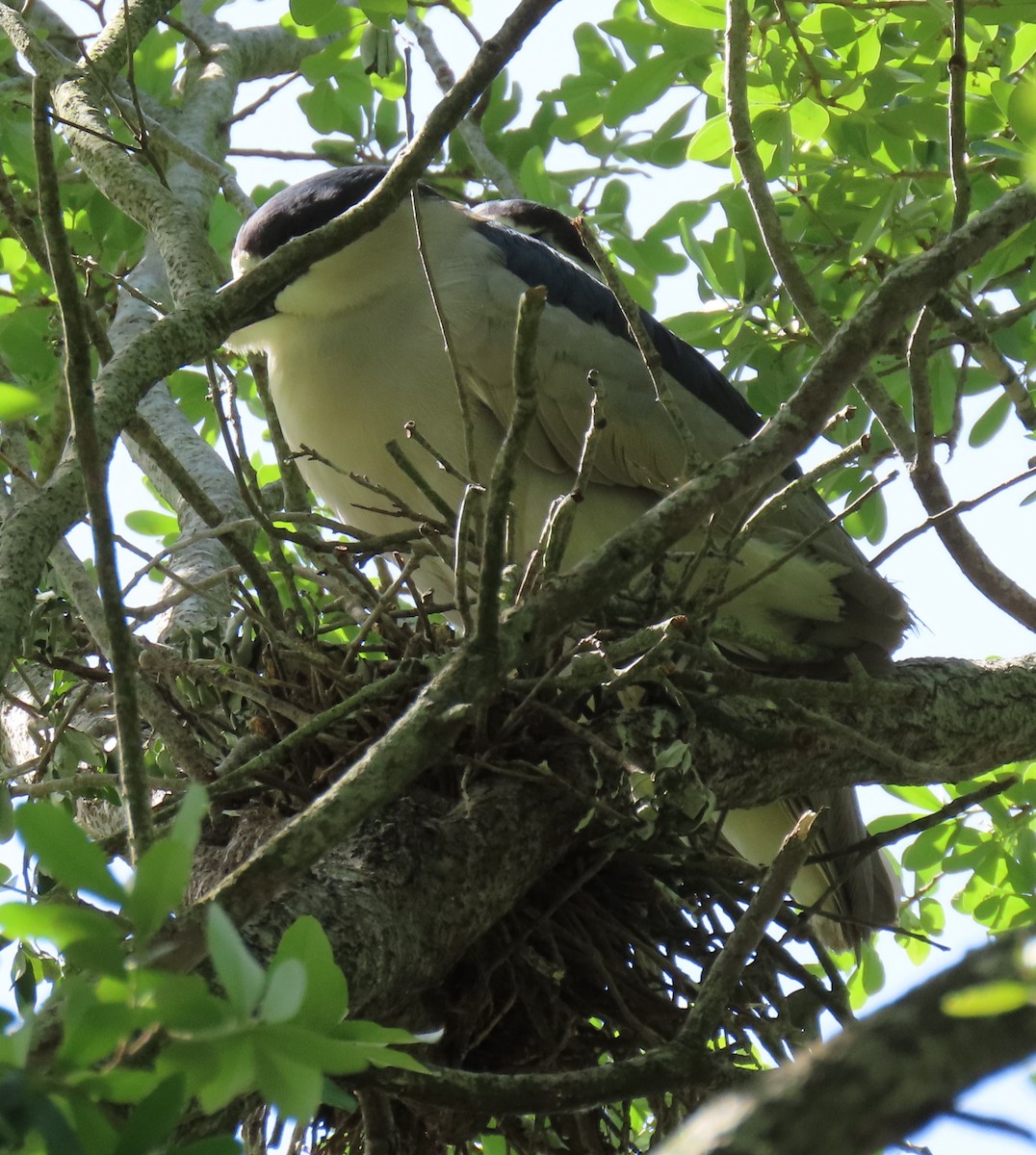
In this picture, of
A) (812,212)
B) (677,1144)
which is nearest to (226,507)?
(812,212)

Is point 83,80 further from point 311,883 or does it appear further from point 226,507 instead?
point 311,883

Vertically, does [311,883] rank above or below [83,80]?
below

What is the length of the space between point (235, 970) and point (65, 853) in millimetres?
122

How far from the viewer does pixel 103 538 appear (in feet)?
3.18

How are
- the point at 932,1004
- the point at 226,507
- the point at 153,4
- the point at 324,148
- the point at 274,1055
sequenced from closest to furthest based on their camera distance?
the point at 932,1004 < the point at 274,1055 < the point at 153,4 < the point at 226,507 < the point at 324,148

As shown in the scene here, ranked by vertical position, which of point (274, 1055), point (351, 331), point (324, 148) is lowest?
point (274, 1055)

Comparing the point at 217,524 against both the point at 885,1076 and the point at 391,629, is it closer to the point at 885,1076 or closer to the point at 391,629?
the point at 391,629

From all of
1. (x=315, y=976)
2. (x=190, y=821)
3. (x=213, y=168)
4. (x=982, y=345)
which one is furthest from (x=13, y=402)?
(x=213, y=168)

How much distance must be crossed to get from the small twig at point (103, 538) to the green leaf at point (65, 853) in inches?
9.1

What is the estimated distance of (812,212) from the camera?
2.39 m

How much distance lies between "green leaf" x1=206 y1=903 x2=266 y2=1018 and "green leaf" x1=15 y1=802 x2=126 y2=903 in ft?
0.23

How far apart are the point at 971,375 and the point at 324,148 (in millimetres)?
1692

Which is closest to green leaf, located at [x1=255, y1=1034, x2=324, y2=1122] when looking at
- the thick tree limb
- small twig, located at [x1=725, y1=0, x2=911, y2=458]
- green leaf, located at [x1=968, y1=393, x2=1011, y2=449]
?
the thick tree limb

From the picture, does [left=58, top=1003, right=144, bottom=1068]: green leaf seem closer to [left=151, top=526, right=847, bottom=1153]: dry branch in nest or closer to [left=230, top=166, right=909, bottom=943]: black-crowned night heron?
[left=151, top=526, right=847, bottom=1153]: dry branch in nest
